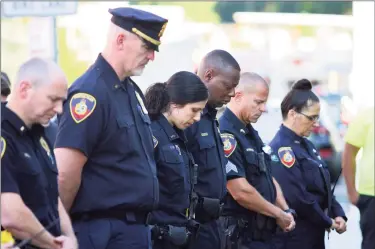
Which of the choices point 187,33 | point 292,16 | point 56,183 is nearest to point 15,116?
point 56,183

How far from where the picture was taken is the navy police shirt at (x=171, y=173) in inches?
233

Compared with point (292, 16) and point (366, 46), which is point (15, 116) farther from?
point (292, 16)

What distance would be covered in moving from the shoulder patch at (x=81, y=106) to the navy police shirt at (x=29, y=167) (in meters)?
0.39

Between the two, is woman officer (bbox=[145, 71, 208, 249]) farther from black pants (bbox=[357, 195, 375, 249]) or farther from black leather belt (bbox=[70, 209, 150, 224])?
black pants (bbox=[357, 195, 375, 249])

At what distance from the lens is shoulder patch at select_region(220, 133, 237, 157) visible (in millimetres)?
6879

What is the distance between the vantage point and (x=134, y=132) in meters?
5.13

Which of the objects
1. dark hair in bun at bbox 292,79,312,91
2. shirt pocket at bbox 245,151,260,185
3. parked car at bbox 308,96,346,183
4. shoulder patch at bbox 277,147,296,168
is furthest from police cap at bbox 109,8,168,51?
parked car at bbox 308,96,346,183

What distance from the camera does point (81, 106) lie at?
16.5 ft

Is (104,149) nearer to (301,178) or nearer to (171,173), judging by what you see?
(171,173)

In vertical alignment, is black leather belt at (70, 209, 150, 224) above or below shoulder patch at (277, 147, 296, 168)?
above

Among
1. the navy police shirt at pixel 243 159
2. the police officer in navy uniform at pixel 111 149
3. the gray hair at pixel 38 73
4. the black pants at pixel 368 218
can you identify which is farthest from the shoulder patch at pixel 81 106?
the black pants at pixel 368 218

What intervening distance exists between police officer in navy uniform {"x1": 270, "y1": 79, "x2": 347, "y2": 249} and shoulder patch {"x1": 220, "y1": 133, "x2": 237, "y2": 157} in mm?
871

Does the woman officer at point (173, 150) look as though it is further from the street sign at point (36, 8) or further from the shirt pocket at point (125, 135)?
the street sign at point (36, 8)

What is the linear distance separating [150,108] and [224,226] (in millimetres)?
1120
